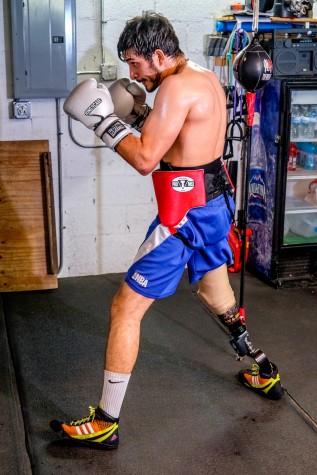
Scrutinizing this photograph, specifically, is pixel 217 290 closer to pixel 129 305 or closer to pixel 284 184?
pixel 129 305

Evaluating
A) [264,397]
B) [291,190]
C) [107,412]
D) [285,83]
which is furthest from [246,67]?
[107,412]

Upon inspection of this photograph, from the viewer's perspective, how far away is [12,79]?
4289mm

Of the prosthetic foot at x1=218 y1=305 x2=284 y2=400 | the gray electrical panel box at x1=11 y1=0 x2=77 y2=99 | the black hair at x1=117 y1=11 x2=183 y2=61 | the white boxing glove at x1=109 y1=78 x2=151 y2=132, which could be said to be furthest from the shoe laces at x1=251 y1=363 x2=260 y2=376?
the gray electrical panel box at x1=11 y1=0 x2=77 y2=99

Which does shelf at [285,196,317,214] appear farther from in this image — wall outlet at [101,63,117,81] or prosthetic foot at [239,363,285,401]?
prosthetic foot at [239,363,285,401]

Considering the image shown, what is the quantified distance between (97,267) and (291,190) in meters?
1.61

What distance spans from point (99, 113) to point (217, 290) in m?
1.05

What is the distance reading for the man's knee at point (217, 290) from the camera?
10.2ft

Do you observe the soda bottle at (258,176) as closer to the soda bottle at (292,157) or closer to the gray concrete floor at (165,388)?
the soda bottle at (292,157)

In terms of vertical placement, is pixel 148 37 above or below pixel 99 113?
above

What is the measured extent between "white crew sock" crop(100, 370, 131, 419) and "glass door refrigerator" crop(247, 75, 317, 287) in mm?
2142

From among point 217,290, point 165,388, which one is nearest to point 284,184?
point 217,290

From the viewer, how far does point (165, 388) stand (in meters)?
3.23

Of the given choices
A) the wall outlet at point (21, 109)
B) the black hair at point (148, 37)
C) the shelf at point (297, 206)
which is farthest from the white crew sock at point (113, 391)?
the shelf at point (297, 206)

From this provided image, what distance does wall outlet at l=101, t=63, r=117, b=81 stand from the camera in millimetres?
4426
